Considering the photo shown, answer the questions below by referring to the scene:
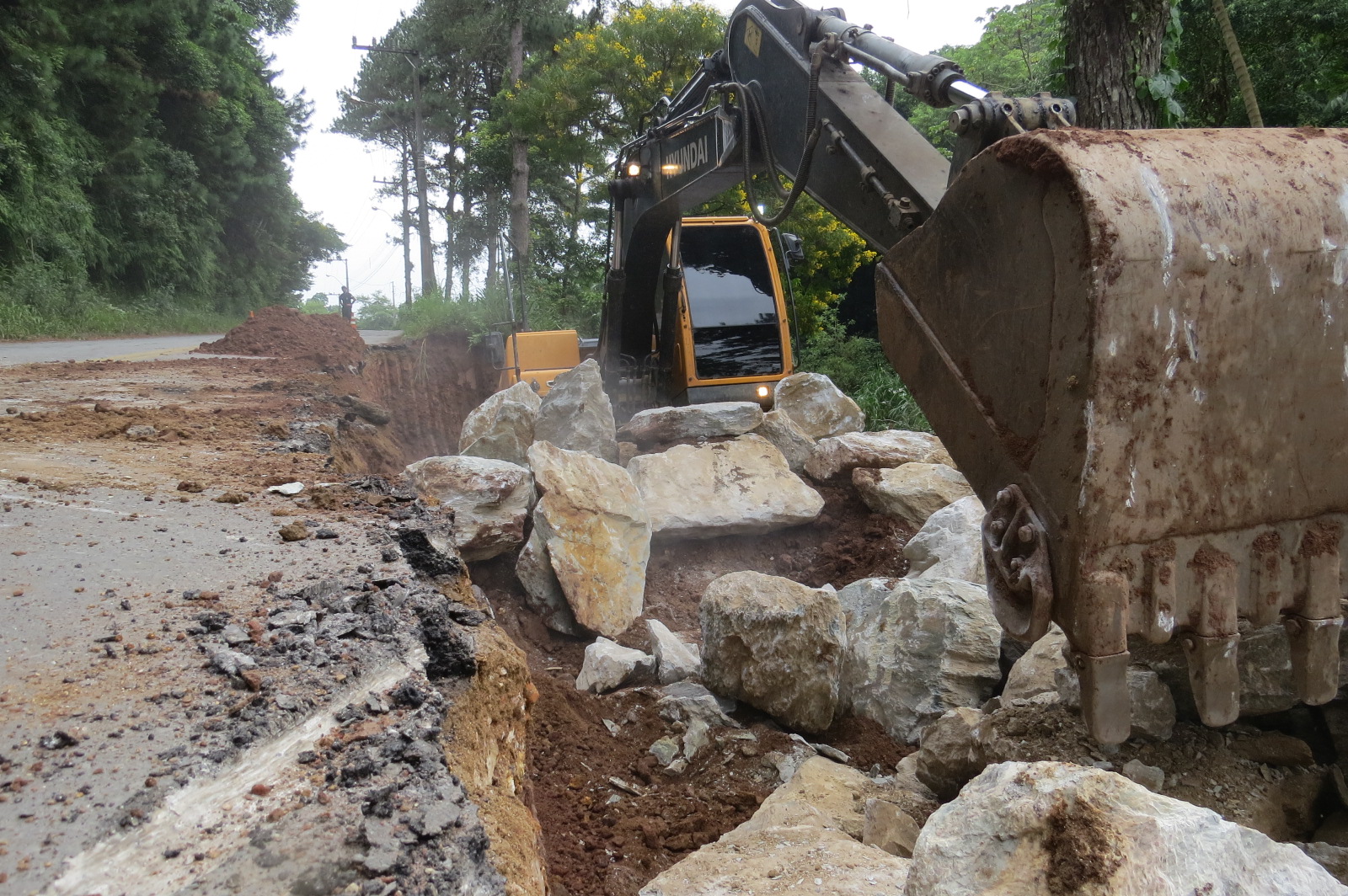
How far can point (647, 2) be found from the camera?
54.2 ft

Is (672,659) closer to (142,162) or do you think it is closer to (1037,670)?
(1037,670)

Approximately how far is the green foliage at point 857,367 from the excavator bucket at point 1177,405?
921 centimetres

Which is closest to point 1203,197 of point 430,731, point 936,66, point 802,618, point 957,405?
point 957,405

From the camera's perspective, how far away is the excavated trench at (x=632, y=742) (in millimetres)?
2430

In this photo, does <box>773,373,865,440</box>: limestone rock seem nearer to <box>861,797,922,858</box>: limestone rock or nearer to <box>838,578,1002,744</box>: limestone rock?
<box>838,578,1002,744</box>: limestone rock

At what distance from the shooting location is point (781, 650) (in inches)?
153

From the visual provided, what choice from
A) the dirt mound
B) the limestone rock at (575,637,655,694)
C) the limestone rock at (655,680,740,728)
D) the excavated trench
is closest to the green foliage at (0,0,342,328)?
the dirt mound

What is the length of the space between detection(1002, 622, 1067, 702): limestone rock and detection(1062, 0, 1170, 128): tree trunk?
13.6 ft

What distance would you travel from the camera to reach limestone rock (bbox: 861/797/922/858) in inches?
104

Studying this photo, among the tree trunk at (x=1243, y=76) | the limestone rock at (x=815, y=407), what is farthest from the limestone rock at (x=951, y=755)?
the limestone rock at (x=815, y=407)

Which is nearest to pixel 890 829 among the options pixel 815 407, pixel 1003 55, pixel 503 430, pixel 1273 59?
pixel 503 430

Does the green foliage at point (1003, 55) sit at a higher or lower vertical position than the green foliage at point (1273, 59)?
higher

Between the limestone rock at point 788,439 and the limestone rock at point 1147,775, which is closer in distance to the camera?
the limestone rock at point 1147,775

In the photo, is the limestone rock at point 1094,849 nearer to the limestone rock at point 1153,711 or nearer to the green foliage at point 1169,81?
the limestone rock at point 1153,711
